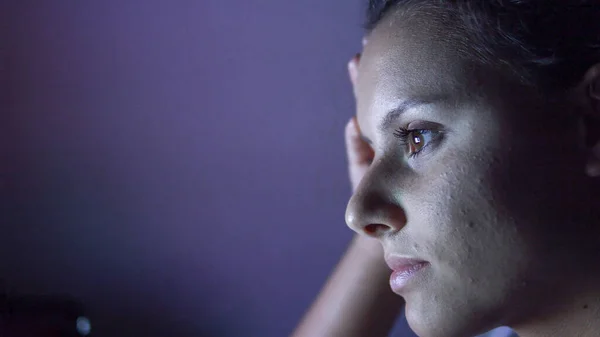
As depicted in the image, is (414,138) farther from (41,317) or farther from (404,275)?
(41,317)

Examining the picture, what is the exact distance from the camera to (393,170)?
594mm

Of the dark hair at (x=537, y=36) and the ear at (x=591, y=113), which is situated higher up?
the dark hair at (x=537, y=36)

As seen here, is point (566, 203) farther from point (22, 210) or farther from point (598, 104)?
point (22, 210)

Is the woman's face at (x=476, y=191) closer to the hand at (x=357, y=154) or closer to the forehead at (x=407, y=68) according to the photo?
the forehead at (x=407, y=68)

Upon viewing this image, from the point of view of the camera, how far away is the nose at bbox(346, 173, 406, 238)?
1.91 ft

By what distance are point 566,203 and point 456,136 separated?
124mm

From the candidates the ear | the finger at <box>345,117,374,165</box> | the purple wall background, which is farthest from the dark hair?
the purple wall background

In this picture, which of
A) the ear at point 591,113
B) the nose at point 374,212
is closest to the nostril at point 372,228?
the nose at point 374,212

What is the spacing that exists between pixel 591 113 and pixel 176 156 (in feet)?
2.41

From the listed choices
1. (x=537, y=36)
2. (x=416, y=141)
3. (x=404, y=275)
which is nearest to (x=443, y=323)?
(x=404, y=275)

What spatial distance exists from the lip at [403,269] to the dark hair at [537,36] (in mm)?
217

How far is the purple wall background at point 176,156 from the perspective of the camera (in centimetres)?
99

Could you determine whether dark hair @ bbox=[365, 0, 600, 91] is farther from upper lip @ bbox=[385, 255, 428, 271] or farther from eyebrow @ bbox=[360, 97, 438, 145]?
upper lip @ bbox=[385, 255, 428, 271]

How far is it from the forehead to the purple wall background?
0.45 meters
